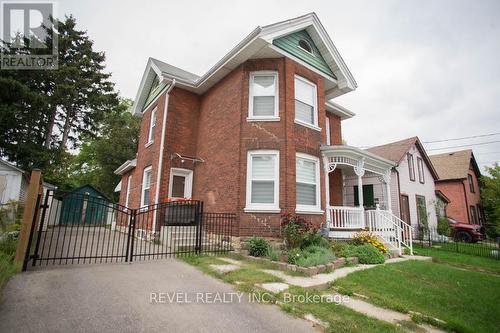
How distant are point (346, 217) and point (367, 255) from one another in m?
2.62

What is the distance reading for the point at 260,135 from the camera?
31.2 feet

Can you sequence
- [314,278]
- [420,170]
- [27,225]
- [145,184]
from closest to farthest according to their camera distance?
[27,225] < [314,278] < [145,184] < [420,170]

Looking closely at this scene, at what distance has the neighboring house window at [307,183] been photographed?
31.1 feet

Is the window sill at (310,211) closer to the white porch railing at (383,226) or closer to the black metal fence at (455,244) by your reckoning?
the white porch railing at (383,226)

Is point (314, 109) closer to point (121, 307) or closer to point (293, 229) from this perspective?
point (293, 229)

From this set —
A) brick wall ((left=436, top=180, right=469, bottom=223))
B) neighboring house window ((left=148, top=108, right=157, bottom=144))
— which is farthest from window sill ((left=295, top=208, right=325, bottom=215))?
brick wall ((left=436, top=180, right=469, bottom=223))

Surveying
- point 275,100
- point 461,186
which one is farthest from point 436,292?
point 461,186

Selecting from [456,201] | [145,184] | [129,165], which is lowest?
[145,184]

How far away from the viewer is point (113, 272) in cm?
563

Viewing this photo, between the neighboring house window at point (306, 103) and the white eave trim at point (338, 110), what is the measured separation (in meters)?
2.58

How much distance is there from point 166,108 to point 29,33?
60.3ft

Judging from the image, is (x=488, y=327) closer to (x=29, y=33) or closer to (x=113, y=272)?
(x=113, y=272)

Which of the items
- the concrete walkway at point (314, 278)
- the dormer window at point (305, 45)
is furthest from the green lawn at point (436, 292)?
the dormer window at point (305, 45)

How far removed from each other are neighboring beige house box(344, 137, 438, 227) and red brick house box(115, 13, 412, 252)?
344 cm
